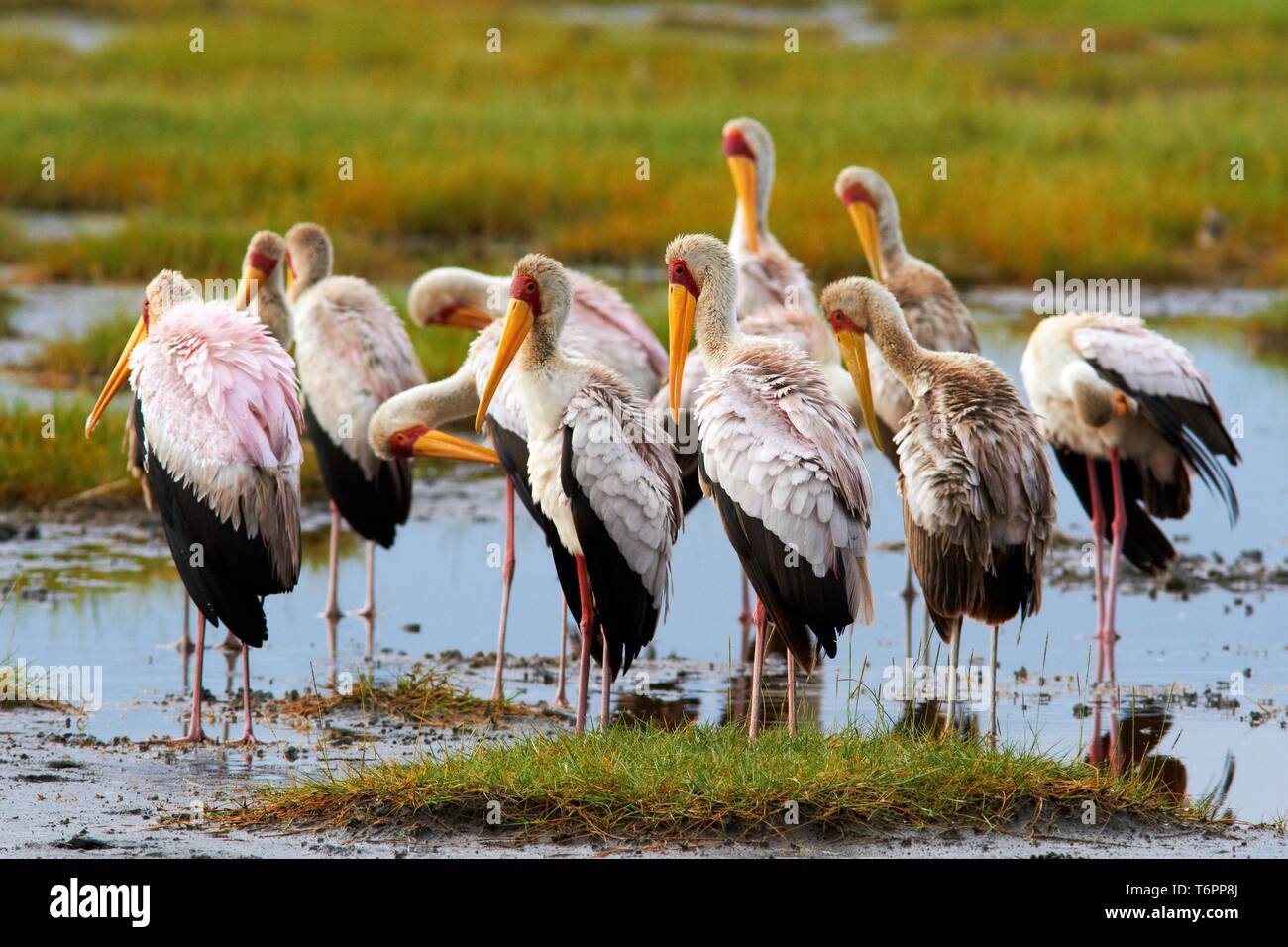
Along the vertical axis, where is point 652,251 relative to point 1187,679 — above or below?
above

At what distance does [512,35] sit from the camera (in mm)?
34625

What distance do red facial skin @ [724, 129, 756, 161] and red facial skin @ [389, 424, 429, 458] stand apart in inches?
117

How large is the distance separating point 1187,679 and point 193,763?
371cm

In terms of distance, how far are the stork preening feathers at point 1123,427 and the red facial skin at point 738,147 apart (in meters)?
2.25

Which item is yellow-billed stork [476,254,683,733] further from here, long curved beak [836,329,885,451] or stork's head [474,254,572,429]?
long curved beak [836,329,885,451]

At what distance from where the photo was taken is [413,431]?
792 cm

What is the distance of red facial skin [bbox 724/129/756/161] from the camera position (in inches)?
400

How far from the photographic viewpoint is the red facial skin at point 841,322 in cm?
724

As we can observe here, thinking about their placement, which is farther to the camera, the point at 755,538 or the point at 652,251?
the point at 652,251

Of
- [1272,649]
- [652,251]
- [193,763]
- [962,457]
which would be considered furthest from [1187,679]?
[652,251]

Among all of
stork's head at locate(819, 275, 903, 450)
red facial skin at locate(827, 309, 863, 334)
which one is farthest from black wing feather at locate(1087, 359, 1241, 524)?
red facial skin at locate(827, 309, 863, 334)

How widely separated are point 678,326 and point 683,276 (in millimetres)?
175

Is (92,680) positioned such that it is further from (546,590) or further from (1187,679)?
(1187,679)

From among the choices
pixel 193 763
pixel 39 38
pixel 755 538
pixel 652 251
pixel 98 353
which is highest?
pixel 39 38
